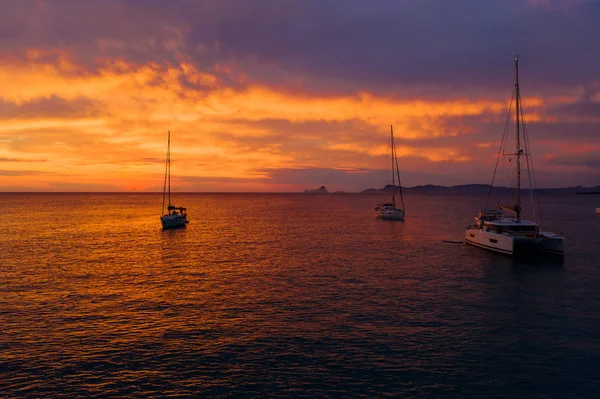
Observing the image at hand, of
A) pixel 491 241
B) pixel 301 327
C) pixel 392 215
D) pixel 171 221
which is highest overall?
pixel 392 215

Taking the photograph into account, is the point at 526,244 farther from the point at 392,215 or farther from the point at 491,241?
the point at 392,215

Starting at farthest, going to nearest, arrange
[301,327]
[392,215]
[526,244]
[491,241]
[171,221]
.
Result: [392,215] < [171,221] < [491,241] < [526,244] < [301,327]

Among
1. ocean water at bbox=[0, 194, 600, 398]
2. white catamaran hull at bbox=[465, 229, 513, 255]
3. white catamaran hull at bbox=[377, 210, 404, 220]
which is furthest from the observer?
white catamaran hull at bbox=[377, 210, 404, 220]

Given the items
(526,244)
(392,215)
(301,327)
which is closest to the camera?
(301,327)

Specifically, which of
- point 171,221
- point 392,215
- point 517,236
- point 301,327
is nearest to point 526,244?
point 517,236

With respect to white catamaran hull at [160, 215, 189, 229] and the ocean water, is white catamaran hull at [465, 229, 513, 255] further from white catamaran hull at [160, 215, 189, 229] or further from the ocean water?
white catamaran hull at [160, 215, 189, 229]

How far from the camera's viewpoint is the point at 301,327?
996 inches

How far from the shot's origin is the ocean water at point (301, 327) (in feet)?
59.9

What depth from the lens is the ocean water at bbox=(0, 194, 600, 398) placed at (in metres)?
18.2

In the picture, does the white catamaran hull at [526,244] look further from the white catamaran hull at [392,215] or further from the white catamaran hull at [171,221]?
the white catamaran hull at [171,221]

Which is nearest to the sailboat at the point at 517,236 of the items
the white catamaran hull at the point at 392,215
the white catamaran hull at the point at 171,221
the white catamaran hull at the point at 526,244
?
the white catamaran hull at the point at 526,244

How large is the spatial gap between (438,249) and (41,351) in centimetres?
4940

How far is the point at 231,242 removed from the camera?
223ft

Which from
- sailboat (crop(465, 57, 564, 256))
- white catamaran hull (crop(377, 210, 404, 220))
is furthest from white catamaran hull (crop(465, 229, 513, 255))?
white catamaran hull (crop(377, 210, 404, 220))
